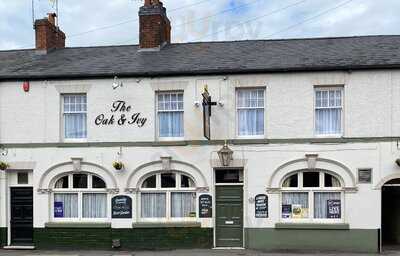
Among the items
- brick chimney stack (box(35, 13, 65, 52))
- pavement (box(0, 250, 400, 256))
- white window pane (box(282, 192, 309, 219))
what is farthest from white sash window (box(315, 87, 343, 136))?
brick chimney stack (box(35, 13, 65, 52))

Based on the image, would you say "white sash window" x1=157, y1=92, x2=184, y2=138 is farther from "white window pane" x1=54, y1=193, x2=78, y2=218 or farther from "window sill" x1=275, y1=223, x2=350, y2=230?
"window sill" x1=275, y1=223, x2=350, y2=230

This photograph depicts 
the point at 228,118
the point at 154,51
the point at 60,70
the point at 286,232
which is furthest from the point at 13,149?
→ the point at 286,232

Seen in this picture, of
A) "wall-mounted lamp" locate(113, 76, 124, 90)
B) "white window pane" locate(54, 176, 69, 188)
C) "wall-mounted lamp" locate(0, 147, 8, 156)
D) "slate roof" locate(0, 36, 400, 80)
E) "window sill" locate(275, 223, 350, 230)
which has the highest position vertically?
"slate roof" locate(0, 36, 400, 80)

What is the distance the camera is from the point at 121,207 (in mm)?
16531

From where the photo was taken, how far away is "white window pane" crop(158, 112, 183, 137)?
54.4 feet


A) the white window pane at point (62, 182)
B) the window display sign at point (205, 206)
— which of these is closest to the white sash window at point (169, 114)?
the window display sign at point (205, 206)

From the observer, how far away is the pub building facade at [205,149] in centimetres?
1563

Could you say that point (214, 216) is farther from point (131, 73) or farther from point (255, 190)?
point (131, 73)

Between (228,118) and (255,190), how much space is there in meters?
2.32

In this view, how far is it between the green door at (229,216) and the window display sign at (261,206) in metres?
0.52

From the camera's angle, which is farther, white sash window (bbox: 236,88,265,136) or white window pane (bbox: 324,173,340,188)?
white sash window (bbox: 236,88,265,136)

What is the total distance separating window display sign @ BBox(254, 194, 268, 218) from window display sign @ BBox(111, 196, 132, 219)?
391 cm

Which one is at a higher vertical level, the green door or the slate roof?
the slate roof

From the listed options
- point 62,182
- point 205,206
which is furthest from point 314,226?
point 62,182
